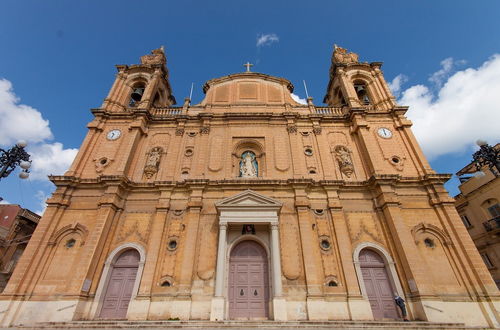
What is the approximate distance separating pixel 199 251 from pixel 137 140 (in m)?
8.40

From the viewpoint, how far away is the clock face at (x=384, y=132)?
1593 centimetres

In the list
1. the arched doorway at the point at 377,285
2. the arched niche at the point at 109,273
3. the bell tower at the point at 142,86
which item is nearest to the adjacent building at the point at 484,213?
the arched doorway at the point at 377,285

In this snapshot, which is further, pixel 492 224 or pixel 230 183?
pixel 492 224

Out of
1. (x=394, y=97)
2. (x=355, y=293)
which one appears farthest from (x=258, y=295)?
(x=394, y=97)

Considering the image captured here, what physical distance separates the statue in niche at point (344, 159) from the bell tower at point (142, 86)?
1341 cm

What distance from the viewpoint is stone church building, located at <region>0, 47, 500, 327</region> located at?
10.5 metres

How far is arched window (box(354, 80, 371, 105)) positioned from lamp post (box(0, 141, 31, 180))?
67.7ft

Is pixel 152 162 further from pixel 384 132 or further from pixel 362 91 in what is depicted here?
pixel 362 91

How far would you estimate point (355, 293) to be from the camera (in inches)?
418

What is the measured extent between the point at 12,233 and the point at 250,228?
66.0 ft

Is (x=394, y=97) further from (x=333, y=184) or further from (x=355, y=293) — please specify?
(x=355, y=293)

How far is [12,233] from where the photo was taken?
1948 cm

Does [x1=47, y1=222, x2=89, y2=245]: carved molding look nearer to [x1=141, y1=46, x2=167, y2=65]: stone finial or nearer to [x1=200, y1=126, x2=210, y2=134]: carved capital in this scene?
[x1=200, y1=126, x2=210, y2=134]: carved capital

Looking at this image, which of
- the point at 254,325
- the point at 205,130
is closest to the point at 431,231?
the point at 254,325
